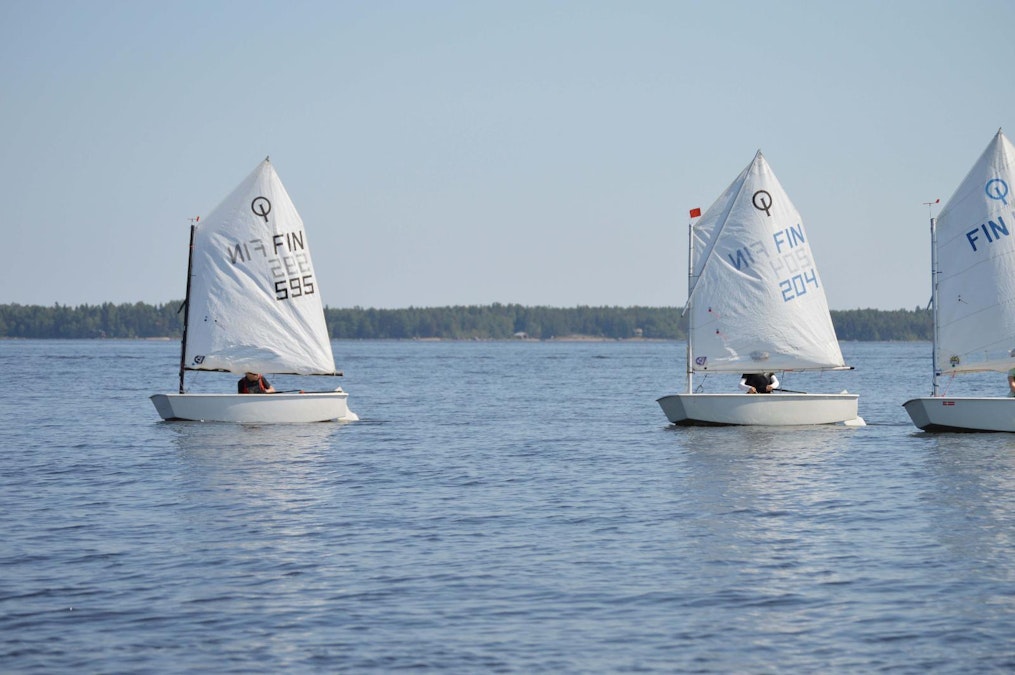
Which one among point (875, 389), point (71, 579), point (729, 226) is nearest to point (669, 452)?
point (729, 226)

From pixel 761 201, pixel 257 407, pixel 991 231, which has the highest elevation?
pixel 761 201

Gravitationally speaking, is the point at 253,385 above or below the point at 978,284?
below

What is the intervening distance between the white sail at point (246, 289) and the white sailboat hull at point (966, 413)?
20250 millimetres

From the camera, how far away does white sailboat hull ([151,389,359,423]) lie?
142 feet

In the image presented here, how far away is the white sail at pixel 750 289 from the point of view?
44.0m

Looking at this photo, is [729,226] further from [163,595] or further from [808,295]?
[163,595]

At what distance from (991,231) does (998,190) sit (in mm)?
1231

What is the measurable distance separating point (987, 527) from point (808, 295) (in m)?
21.3

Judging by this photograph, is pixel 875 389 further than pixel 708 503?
Yes

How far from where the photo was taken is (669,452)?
38188 mm

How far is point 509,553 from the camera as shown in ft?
70.3

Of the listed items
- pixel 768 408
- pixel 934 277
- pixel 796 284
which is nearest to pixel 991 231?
pixel 934 277

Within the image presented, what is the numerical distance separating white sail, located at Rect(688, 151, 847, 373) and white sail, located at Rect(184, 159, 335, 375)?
13745mm

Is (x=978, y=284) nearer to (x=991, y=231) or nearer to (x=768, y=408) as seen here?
(x=991, y=231)
